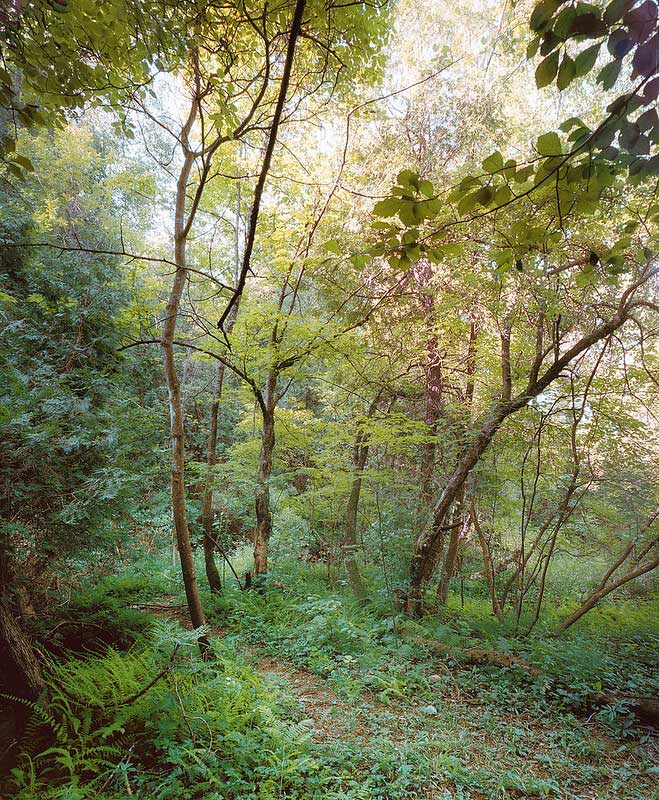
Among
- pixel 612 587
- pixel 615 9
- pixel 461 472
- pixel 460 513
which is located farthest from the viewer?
pixel 460 513

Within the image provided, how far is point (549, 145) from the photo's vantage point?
3.27 feet

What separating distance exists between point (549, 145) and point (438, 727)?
4.24 m

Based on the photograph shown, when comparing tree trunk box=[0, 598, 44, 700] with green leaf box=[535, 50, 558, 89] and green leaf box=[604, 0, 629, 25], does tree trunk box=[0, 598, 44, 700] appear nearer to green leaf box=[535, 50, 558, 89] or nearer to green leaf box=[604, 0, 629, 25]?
green leaf box=[535, 50, 558, 89]

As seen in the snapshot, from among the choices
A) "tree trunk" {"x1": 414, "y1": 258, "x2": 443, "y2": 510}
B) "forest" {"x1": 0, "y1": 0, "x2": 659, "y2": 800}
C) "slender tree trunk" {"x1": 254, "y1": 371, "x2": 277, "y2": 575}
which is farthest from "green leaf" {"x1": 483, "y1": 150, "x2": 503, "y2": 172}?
"tree trunk" {"x1": 414, "y1": 258, "x2": 443, "y2": 510}

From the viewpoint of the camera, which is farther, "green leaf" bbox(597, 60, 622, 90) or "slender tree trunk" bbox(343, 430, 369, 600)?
"slender tree trunk" bbox(343, 430, 369, 600)

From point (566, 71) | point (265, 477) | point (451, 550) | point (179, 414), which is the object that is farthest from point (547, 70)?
point (451, 550)

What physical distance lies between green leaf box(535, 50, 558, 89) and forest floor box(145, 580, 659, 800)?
11.7ft

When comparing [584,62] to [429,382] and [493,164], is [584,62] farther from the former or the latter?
[429,382]

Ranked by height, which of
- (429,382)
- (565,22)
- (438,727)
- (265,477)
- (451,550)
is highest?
(429,382)

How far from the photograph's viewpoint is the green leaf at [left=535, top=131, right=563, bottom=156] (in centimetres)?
98

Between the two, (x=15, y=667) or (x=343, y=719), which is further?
(x=343, y=719)

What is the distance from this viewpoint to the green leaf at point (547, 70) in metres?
0.96

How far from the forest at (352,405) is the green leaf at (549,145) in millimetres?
76

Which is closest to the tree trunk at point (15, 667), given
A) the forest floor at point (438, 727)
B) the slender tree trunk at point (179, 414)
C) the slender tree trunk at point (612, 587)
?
the slender tree trunk at point (179, 414)
